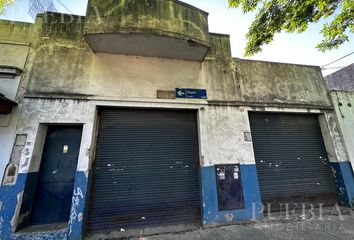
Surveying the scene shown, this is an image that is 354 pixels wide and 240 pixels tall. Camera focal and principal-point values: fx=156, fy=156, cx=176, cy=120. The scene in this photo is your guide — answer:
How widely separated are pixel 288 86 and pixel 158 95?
15.9 feet

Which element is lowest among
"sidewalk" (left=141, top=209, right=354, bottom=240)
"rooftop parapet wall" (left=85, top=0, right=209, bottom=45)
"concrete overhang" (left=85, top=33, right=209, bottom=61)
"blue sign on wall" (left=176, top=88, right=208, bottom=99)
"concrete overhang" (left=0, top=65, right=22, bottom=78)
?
"sidewalk" (left=141, top=209, right=354, bottom=240)

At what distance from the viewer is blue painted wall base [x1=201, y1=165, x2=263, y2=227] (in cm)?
414

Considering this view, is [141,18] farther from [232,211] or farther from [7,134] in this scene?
[232,211]

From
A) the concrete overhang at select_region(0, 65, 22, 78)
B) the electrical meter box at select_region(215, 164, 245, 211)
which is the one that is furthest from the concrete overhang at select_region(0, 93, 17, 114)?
the electrical meter box at select_region(215, 164, 245, 211)

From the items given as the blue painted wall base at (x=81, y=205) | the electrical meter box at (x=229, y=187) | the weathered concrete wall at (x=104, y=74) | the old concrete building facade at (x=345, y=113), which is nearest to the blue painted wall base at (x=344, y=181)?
the blue painted wall base at (x=81, y=205)

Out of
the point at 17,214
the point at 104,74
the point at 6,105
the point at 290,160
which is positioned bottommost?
the point at 17,214

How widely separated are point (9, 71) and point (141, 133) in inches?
147

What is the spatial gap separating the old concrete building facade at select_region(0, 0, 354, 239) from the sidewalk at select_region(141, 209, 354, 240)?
1.02ft

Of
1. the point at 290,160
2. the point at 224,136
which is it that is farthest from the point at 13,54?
the point at 290,160

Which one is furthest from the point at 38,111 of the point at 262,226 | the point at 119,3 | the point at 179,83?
the point at 262,226

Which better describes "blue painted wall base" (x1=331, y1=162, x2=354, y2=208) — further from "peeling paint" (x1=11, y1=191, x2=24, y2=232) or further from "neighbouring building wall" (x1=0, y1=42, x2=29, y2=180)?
"neighbouring building wall" (x1=0, y1=42, x2=29, y2=180)

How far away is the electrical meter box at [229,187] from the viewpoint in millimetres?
4297

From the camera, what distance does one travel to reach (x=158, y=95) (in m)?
4.70

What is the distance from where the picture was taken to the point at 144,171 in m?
4.36
